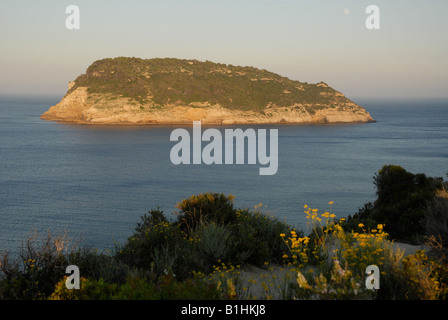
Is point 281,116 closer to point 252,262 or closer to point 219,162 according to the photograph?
point 219,162

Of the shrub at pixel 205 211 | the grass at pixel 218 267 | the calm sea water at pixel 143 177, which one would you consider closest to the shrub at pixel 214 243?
the grass at pixel 218 267

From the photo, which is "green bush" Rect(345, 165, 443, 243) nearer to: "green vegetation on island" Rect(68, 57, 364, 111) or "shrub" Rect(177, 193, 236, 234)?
"shrub" Rect(177, 193, 236, 234)

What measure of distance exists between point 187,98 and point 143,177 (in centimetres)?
6815

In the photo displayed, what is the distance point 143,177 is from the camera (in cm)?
5309

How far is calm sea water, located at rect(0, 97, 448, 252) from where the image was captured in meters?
33.4

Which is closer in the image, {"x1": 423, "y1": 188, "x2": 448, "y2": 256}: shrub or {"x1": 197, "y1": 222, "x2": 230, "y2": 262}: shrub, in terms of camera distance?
{"x1": 197, "y1": 222, "x2": 230, "y2": 262}: shrub

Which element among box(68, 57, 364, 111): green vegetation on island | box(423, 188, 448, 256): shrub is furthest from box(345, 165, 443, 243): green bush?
box(68, 57, 364, 111): green vegetation on island

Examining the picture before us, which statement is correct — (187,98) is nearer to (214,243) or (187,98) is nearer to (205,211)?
(205,211)

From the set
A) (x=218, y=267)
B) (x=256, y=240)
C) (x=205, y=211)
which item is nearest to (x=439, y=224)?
(x=256, y=240)

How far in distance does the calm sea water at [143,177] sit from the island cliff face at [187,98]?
16050 millimetres

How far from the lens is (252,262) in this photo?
29.0ft

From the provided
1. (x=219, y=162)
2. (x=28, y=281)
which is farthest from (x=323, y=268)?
(x=219, y=162)

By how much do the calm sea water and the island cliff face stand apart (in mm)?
16050

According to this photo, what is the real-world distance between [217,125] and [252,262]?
4198 inches
